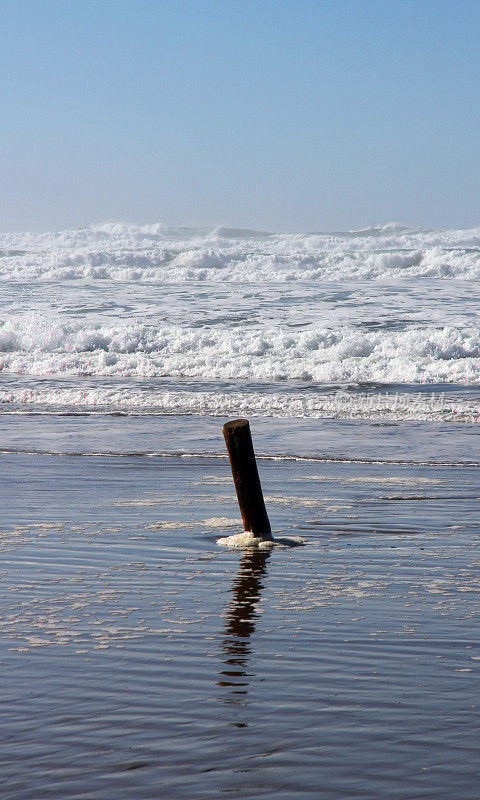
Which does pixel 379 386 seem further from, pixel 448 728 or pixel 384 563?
pixel 448 728

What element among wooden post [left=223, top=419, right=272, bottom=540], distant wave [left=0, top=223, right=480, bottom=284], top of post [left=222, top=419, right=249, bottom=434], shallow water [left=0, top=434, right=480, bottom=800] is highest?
distant wave [left=0, top=223, right=480, bottom=284]

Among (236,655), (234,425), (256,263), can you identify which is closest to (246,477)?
(234,425)

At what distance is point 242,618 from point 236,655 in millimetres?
488

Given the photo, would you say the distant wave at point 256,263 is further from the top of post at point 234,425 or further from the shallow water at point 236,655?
the top of post at point 234,425

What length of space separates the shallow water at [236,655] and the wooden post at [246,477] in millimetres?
314

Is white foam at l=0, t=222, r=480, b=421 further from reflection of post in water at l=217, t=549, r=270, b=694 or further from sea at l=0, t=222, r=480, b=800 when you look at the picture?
reflection of post in water at l=217, t=549, r=270, b=694

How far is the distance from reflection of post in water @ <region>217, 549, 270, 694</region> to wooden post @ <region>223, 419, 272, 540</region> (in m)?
0.24

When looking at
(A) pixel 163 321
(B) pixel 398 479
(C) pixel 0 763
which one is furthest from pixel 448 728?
(A) pixel 163 321

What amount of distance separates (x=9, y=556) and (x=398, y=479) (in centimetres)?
434

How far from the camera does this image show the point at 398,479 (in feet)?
27.8

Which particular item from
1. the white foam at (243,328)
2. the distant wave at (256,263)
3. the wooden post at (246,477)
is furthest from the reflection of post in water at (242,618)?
the distant wave at (256,263)

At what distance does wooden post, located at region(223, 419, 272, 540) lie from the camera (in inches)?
225

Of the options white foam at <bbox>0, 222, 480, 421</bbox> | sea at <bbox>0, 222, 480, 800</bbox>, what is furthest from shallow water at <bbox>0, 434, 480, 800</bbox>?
white foam at <bbox>0, 222, 480, 421</bbox>

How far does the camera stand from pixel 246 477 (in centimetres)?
576
